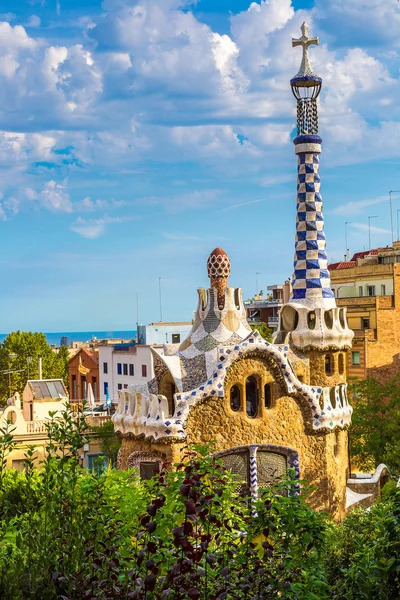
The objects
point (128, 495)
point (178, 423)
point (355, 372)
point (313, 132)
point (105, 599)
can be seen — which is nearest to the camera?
point (105, 599)

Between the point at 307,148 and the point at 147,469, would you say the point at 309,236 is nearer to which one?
the point at 307,148

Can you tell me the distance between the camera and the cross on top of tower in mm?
24531

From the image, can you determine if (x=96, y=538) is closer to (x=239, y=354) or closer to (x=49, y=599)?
(x=49, y=599)

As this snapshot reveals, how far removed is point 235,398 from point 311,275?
4.33 m

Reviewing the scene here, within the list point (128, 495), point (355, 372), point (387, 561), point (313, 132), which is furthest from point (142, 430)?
point (355, 372)

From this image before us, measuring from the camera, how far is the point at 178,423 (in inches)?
812

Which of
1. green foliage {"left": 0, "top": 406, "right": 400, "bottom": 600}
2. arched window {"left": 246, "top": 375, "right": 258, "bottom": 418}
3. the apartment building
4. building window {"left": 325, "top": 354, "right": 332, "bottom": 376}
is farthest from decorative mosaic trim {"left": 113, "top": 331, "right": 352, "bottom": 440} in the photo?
the apartment building

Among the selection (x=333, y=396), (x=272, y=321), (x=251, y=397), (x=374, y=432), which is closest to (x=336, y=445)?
(x=333, y=396)

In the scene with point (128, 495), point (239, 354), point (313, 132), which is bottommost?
point (128, 495)

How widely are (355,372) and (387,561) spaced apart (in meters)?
32.5

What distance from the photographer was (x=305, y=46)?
2498 centimetres

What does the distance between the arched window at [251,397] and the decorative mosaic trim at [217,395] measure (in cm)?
65

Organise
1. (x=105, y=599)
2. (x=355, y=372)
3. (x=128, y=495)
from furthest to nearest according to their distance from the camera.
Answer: (x=355, y=372), (x=128, y=495), (x=105, y=599)

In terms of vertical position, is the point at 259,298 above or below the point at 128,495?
above
